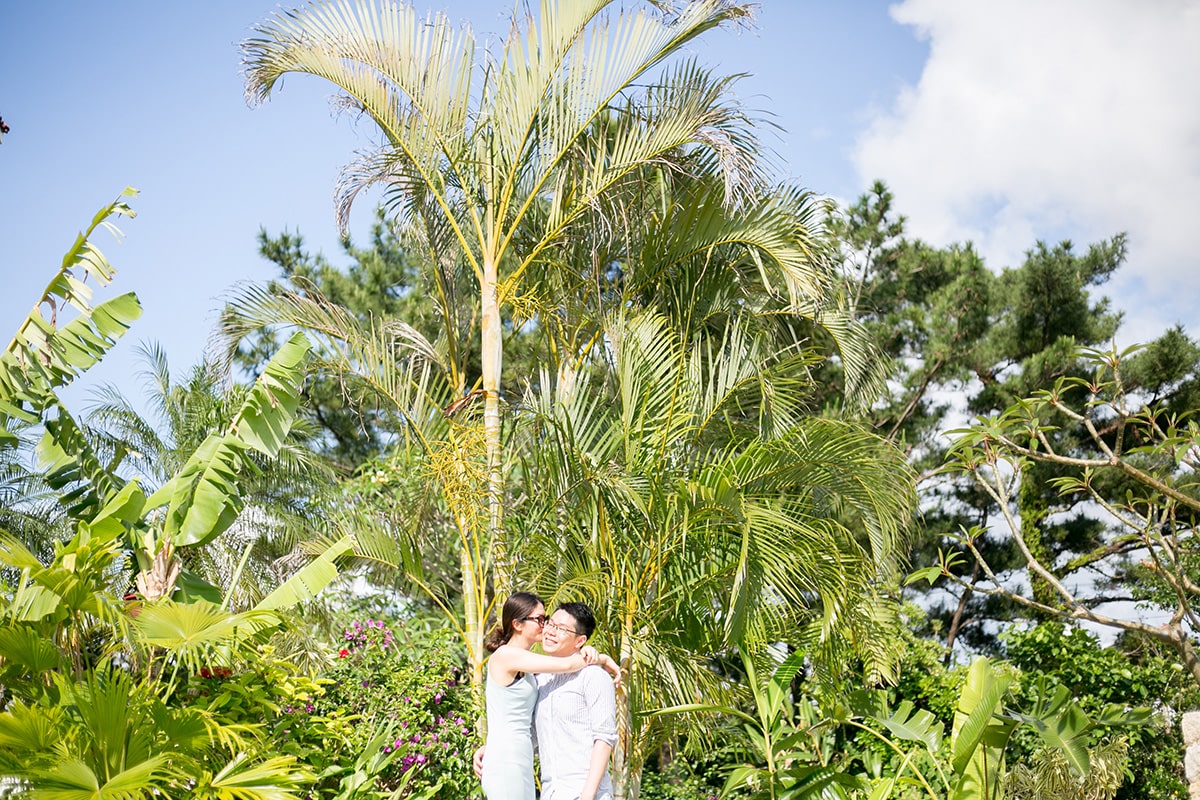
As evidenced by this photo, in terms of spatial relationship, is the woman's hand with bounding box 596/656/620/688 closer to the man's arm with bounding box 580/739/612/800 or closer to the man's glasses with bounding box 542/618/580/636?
the man's glasses with bounding box 542/618/580/636

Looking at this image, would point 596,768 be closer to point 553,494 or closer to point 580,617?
point 580,617

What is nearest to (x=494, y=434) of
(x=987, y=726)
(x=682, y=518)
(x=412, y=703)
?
(x=682, y=518)

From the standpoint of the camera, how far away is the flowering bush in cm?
730

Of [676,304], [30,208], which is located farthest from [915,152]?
[30,208]

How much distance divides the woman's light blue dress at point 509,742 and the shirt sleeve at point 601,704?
256 millimetres

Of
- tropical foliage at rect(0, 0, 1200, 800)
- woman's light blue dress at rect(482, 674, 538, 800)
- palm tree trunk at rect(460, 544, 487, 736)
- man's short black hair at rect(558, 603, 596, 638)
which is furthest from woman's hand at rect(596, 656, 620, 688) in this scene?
palm tree trunk at rect(460, 544, 487, 736)

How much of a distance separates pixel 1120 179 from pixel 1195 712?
7413mm

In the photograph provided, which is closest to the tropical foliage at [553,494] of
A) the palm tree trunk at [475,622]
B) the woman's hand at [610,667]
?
the palm tree trunk at [475,622]

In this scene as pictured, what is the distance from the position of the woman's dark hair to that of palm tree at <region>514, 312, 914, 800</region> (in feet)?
5.97

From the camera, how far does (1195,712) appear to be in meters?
11.2

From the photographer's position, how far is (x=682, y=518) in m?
6.00

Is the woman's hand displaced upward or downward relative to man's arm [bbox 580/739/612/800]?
upward

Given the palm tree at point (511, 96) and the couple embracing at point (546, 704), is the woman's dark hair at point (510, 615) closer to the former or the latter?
the couple embracing at point (546, 704)

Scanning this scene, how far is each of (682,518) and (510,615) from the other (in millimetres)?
2260
